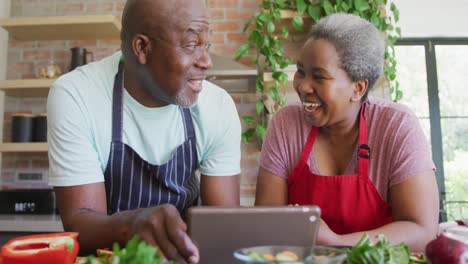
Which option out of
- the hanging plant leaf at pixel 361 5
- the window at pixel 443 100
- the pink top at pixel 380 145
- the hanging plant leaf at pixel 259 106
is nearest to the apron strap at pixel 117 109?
the pink top at pixel 380 145

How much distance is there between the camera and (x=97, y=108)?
1.25 m

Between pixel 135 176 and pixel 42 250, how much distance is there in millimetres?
558

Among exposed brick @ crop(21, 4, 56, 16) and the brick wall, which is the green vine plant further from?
exposed brick @ crop(21, 4, 56, 16)

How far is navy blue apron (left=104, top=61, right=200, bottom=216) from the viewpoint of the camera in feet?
4.14

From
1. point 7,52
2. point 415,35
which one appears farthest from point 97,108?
point 415,35

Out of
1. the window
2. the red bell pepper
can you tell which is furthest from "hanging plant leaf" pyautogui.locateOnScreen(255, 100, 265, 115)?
the red bell pepper

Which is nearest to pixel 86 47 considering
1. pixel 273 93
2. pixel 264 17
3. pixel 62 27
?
pixel 62 27

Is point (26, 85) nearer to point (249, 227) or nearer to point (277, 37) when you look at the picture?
point (277, 37)

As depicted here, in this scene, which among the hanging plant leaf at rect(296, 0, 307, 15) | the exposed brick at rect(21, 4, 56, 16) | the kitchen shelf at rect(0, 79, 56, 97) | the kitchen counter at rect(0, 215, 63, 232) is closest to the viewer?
the kitchen counter at rect(0, 215, 63, 232)

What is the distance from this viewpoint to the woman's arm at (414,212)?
3.72 feet

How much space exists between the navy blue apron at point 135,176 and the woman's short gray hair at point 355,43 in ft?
A: 1.70

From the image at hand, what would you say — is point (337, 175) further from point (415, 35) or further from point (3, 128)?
point (415, 35)

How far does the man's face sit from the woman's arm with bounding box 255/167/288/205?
0.34 m

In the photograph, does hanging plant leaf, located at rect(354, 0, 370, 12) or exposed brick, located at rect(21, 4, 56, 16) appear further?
exposed brick, located at rect(21, 4, 56, 16)
